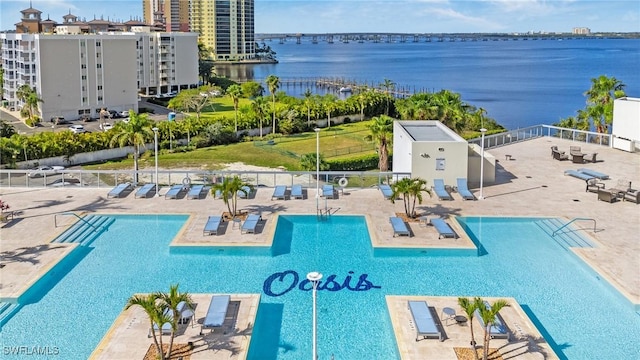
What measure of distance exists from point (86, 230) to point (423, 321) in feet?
44.1

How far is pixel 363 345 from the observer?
14.3 meters

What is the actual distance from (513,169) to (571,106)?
6641 centimetres

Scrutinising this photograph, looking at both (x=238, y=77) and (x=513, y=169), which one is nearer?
(x=513, y=169)

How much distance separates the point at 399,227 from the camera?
21094mm

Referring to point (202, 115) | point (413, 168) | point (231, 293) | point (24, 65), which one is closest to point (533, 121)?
point (202, 115)

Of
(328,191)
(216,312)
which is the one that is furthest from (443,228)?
(216,312)

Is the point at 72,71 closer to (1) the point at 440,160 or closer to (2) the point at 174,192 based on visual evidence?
(2) the point at 174,192

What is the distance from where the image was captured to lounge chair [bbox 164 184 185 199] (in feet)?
84.6

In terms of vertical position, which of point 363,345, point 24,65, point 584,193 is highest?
point 24,65

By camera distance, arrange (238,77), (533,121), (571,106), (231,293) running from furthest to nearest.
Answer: (238,77) < (571,106) < (533,121) < (231,293)

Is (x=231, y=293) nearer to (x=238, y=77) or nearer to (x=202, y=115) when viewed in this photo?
(x=202, y=115)

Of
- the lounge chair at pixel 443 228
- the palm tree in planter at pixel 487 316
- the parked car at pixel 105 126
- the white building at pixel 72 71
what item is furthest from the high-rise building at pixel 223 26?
the palm tree in planter at pixel 487 316

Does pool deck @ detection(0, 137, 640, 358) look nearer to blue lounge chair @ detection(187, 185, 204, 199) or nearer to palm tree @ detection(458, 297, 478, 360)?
blue lounge chair @ detection(187, 185, 204, 199)

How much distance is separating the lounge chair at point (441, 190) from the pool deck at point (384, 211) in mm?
377
